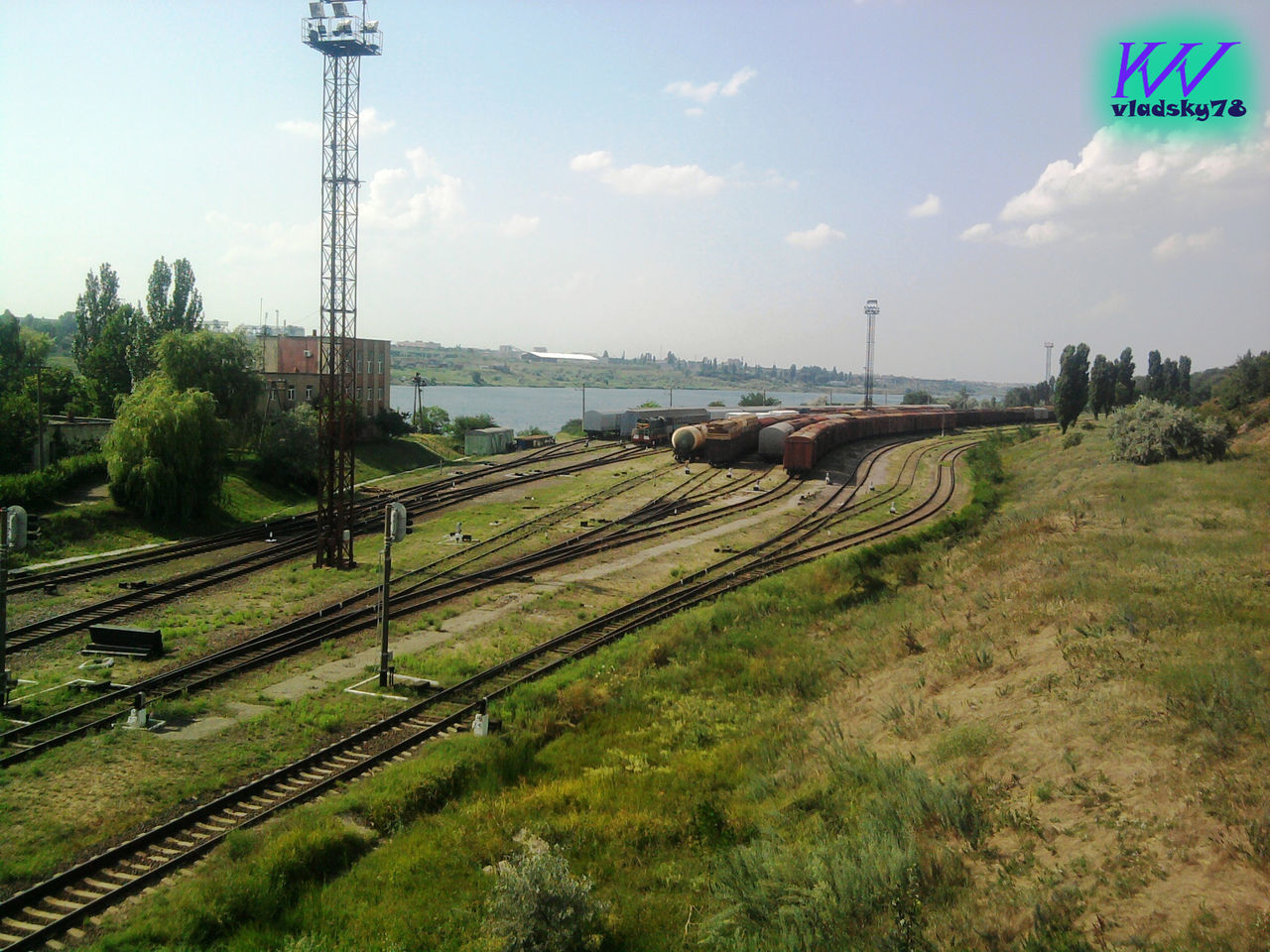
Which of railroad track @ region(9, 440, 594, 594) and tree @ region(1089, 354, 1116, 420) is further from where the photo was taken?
tree @ region(1089, 354, 1116, 420)

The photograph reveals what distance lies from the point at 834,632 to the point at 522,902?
498 inches

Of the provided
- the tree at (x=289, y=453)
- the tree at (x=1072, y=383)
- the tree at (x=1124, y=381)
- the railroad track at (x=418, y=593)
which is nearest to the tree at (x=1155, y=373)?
the tree at (x=1124, y=381)

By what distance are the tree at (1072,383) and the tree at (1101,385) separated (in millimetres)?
→ 2563

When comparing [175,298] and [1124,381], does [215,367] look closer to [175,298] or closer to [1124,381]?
[175,298]

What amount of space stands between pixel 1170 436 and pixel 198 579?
133 feet

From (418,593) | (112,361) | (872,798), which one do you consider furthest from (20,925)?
(112,361)

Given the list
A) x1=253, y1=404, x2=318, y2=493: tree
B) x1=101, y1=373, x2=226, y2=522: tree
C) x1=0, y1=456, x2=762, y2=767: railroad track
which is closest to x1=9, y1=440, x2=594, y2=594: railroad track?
x1=101, y1=373, x2=226, y2=522: tree

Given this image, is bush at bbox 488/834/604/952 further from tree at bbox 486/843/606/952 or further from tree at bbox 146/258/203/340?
tree at bbox 146/258/203/340

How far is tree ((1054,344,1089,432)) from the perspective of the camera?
6122 cm

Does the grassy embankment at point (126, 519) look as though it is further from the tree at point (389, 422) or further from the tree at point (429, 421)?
the tree at point (429, 421)

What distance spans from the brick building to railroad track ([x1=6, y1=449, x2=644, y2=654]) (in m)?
18.1

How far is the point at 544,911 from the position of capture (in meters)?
8.62

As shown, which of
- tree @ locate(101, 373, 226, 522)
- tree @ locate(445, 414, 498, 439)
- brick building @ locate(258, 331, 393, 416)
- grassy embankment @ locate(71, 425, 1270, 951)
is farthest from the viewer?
tree @ locate(445, 414, 498, 439)

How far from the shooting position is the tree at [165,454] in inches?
1228
